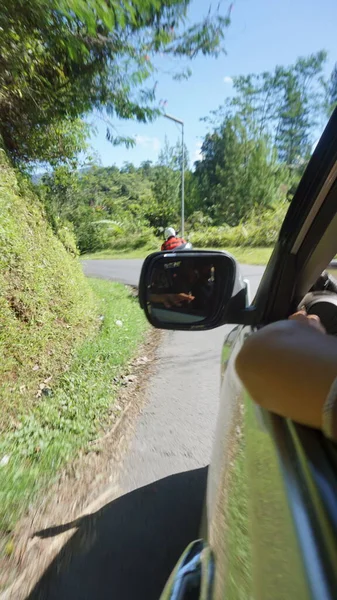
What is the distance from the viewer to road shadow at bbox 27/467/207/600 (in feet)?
7.06

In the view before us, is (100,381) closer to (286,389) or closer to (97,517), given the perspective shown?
(97,517)

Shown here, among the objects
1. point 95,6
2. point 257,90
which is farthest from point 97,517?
point 95,6

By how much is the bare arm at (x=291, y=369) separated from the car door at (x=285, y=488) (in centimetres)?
12

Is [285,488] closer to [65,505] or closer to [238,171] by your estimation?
[238,171]

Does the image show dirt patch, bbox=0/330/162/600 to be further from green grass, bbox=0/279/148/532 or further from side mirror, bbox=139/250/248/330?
side mirror, bbox=139/250/248/330

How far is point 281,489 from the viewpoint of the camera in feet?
2.71

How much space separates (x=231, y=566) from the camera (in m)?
0.90

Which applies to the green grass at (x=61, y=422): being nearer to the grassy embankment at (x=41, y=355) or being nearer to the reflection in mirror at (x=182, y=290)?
the grassy embankment at (x=41, y=355)

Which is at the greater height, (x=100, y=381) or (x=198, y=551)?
(x=198, y=551)

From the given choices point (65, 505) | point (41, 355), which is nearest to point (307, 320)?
point (65, 505)

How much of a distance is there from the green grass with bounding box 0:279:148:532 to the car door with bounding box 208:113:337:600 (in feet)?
6.81

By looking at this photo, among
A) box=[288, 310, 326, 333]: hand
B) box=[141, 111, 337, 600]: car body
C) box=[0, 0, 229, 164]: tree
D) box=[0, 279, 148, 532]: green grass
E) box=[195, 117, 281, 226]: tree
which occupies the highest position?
box=[0, 0, 229, 164]: tree

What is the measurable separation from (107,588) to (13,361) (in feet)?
9.02

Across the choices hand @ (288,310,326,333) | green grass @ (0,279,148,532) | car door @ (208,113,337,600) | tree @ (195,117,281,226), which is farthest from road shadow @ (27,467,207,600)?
tree @ (195,117,281,226)
